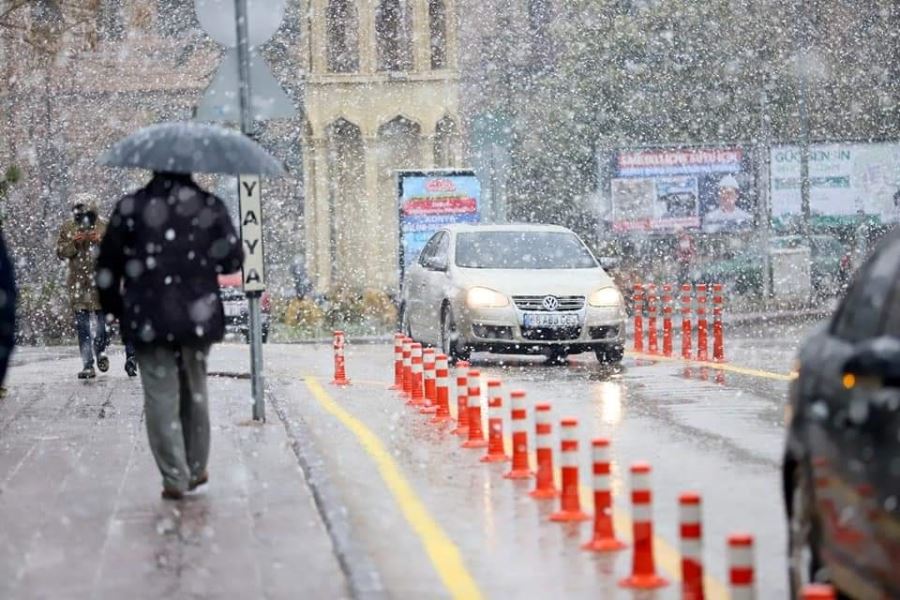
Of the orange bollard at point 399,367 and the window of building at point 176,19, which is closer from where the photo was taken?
the orange bollard at point 399,367

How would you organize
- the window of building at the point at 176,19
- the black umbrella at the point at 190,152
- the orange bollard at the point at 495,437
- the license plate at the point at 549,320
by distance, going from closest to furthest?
the black umbrella at the point at 190,152, the orange bollard at the point at 495,437, the license plate at the point at 549,320, the window of building at the point at 176,19

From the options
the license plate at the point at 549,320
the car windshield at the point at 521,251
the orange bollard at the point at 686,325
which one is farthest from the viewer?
the orange bollard at the point at 686,325

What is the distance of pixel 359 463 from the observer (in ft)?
40.1

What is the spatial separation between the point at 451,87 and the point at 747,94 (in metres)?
8.31

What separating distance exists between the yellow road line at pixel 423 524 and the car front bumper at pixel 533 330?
18.1 ft

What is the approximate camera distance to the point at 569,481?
9.53 m

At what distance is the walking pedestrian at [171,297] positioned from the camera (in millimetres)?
10195

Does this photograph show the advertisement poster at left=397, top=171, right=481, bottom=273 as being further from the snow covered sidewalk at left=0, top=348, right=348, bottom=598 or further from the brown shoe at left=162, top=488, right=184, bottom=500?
the brown shoe at left=162, top=488, right=184, bottom=500

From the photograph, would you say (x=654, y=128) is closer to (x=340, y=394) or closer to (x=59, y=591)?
(x=340, y=394)

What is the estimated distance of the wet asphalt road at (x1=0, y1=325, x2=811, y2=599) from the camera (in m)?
8.13

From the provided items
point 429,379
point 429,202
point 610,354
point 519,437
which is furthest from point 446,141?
point 519,437

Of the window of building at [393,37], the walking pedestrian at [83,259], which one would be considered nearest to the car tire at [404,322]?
the walking pedestrian at [83,259]

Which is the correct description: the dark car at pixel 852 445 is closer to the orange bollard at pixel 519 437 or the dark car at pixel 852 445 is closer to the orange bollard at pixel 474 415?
the orange bollard at pixel 519 437

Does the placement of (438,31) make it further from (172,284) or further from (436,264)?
(172,284)
